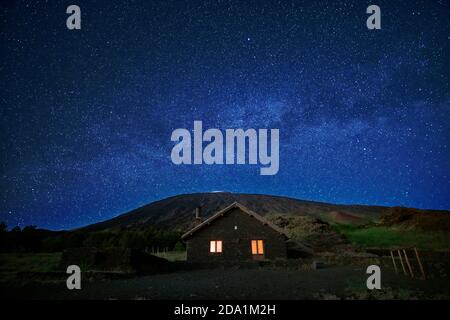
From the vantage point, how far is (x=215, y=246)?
1206 inches

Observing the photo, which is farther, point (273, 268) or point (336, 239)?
point (336, 239)

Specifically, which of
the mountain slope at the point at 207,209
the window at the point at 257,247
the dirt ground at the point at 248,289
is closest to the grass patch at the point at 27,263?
the dirt ground at the point at 248,289

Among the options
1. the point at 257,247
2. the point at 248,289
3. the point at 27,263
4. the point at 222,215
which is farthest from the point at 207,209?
the point at 248,289

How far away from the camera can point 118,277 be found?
66.7 ft

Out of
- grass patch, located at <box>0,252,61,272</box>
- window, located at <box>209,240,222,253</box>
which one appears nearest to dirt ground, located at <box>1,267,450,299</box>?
grass patch, located at <box>0,252,61,272</box>

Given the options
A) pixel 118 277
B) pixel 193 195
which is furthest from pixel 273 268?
pixel 193 195

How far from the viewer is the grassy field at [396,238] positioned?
135 ft

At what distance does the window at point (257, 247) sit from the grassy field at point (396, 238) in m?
19.0

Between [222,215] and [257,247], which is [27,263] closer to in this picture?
[222,215]

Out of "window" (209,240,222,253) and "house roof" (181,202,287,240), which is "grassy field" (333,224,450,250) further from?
"window" (209,240,222,253)

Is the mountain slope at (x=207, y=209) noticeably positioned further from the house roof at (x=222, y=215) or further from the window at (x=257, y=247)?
the window at (x=257, y=247)

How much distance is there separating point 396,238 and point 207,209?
3504 inches
